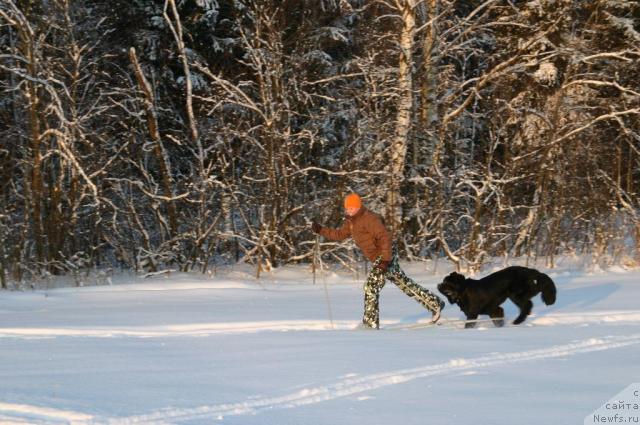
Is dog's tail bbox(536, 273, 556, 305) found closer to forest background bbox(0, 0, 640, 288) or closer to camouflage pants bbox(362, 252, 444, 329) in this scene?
camouflage pants bbox(362, 252, 444, 329)

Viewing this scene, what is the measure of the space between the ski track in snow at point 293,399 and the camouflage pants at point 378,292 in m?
2.09

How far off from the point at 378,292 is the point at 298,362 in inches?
96.5

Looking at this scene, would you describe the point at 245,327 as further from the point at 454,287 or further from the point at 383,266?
the point at 454,287

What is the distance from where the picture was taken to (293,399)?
15.6ft

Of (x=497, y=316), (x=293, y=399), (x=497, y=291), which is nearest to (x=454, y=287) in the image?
(x=497, y=291)

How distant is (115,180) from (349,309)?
728cm

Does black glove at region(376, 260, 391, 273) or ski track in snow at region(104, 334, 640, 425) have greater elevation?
black glove at region(376, 260, 391, 273)

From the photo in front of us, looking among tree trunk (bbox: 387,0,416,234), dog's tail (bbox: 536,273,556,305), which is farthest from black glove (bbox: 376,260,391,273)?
tree trunk (bbox: 387,0,416,234)

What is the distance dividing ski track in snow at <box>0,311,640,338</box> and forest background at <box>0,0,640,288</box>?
4719 millimetres

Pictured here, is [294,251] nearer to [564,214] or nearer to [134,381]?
[564,214]

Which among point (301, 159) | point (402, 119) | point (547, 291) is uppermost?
point (402, 119)

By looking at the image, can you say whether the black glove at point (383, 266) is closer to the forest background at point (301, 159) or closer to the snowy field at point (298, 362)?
the snowy field at point (298, 362)

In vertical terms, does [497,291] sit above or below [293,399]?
above

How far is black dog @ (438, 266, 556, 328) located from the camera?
331 inches
